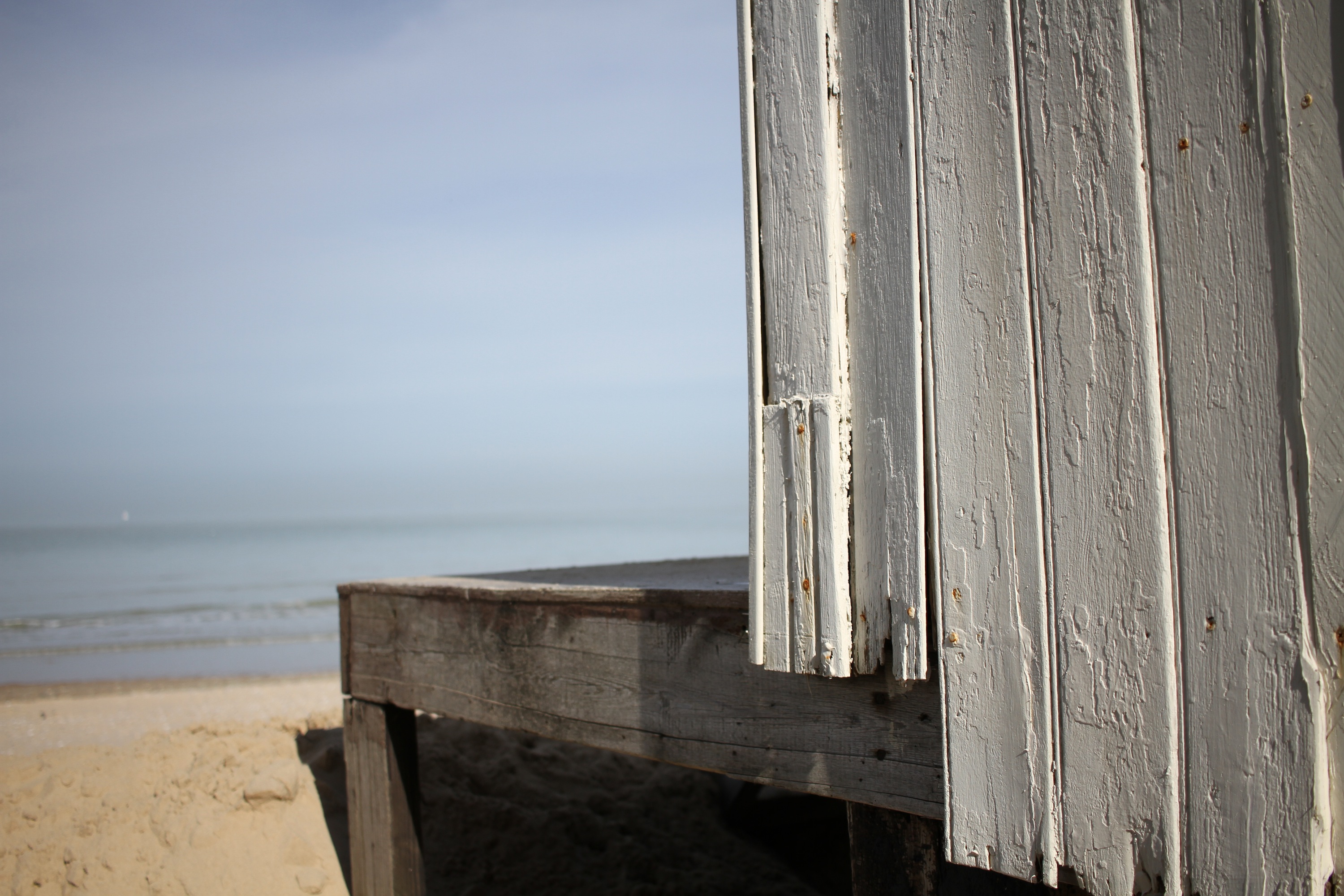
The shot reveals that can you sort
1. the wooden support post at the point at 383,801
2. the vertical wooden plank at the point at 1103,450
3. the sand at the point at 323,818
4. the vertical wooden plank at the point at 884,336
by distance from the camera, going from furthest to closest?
the sand at the point at 323,818 < the wooden support post at the point at 383,801 < the vertical wooden plank at the point at 884,336 < the vertical wooden plank at the point at 1103,450

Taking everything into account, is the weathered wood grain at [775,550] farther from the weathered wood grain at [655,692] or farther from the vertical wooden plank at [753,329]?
the weathered wood grain at [655,692]

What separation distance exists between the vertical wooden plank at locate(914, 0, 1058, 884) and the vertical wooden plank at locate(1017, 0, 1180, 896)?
1.3 inches

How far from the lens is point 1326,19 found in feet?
3.90

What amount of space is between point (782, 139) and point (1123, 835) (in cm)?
139

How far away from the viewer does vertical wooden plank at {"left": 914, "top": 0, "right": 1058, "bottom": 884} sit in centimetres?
143

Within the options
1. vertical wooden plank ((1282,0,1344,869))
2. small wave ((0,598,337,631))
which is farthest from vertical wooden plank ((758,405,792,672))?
small wave ((0,598,337,631))

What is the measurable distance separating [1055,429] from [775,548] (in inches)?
22.3

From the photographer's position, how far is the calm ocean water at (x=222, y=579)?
47.8 feet

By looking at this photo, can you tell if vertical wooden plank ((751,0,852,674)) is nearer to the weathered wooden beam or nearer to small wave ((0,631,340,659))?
the weathered wooden beam

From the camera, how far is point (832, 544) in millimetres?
1612

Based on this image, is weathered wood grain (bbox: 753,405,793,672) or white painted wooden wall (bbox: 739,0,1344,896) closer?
white painted wooden wall (bbox: 739,0,1344,896)

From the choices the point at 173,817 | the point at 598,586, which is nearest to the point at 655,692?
the point at 598,586

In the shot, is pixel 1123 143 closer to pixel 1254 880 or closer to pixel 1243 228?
pixel 1243 228


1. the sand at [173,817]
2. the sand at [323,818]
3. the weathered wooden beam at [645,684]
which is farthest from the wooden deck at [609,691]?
the sand at [323,818]
